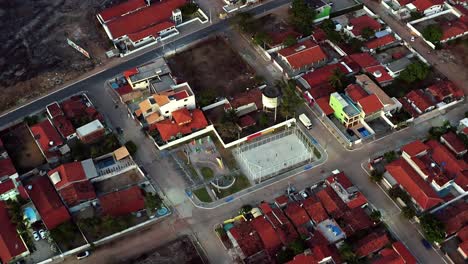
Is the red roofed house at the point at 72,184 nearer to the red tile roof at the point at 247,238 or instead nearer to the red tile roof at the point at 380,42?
the red tile roof at the point at 247,238

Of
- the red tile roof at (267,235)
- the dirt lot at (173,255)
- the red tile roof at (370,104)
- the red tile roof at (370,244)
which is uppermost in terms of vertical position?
the red tile roof at (370,104)

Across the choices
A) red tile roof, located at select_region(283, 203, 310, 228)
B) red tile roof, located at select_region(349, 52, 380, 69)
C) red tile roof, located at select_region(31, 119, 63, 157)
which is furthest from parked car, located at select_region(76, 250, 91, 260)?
red tile roof, located at select_region(349, 52, 380, 69)

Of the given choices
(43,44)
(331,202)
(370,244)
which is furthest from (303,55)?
(43,44)

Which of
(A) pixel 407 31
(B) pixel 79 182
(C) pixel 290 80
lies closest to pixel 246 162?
(C) pixel 290 80

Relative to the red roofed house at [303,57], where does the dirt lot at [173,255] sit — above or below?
below

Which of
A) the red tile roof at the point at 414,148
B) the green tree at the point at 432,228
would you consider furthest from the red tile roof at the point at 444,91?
the green tree at the point at 432,228

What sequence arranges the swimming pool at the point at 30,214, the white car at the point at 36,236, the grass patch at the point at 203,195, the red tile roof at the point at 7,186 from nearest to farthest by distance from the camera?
the white car at the point at 36,236 → the swimming pool at the point at 30,214 → the red tile roof at the point at 7,186 → the grass patch at the point at 203,195

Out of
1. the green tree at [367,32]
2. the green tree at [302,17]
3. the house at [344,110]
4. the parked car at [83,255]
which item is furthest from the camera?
the green tree at [302,17]
